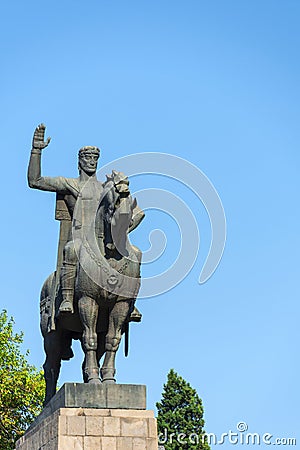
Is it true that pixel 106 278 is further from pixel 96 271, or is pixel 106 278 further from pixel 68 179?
pixel 68 179

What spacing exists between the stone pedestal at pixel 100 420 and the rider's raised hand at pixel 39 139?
13.3 feet

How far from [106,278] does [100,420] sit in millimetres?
2098

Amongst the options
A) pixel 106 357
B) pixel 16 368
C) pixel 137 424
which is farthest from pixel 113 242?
pixel 16 368

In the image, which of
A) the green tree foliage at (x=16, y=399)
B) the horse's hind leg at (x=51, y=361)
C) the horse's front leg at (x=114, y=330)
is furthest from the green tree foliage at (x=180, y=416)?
the horse's front leg at (x=114, y=330)

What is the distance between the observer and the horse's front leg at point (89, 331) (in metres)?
14.0

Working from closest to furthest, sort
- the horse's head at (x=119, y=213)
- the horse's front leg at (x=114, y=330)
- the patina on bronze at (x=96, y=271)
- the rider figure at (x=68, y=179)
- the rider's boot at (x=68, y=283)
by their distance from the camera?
the horse's head at (x=119, y=213) → the patina on bronze at (x=96, y=271) → the horse's front leg at (x=114, y=330) → the rider's boot at (x=68, y=283) → the rider figure at (x=68, y=179)

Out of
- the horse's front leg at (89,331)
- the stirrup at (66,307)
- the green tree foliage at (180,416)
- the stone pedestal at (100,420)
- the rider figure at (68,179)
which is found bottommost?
the stone pedestal at (100,420)

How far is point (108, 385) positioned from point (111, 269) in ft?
5.65

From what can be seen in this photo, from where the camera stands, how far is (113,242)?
45.9 ft

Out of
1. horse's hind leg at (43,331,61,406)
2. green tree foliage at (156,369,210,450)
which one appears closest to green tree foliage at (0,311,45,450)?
green tree foliage at (156,369,210,450)

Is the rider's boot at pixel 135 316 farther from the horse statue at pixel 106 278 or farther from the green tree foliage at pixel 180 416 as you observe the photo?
the green tree foliage at pixel 180 416

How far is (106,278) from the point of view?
13.9m

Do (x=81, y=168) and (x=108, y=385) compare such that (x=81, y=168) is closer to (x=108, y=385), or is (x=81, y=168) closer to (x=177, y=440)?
(x=108, y=385)

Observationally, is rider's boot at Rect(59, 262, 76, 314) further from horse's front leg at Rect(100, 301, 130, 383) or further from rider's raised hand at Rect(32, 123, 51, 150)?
rider's raised hand at Rect(32, 123, 51, 150)
